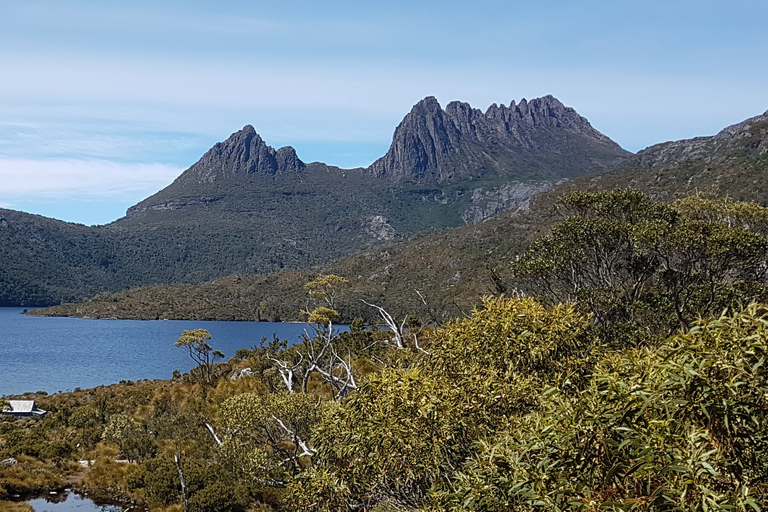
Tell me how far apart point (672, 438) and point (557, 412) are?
3.76 feet

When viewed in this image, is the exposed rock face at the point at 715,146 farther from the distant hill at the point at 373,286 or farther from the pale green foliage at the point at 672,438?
the pale green foliage at the point at 672,438

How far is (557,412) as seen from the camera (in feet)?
16.6

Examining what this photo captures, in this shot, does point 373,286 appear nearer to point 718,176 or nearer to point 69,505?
point 718,176

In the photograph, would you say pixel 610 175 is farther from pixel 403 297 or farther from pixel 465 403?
pixel 465 403

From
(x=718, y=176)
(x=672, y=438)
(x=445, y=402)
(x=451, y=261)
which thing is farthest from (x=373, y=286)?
(x=672, y=438)

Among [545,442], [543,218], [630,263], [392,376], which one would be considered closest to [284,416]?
[392,376]

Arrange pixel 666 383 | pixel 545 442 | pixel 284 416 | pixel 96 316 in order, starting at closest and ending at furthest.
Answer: pixel 666 383
pixel 545 442
pixel 284 416
pixel 96 316

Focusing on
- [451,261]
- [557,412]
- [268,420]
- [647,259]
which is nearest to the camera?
[557,412]

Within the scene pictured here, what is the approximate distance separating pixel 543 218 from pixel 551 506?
403ft

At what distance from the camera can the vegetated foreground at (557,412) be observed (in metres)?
4.01

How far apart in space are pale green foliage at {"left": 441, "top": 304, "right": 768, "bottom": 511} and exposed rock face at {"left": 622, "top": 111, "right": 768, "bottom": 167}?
111705mm

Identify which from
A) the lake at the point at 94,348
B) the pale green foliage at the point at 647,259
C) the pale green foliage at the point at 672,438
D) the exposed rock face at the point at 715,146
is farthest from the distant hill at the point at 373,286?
the pale green foliage at the point at 672,438

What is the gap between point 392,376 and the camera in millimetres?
8227

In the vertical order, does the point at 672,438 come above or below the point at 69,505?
above
